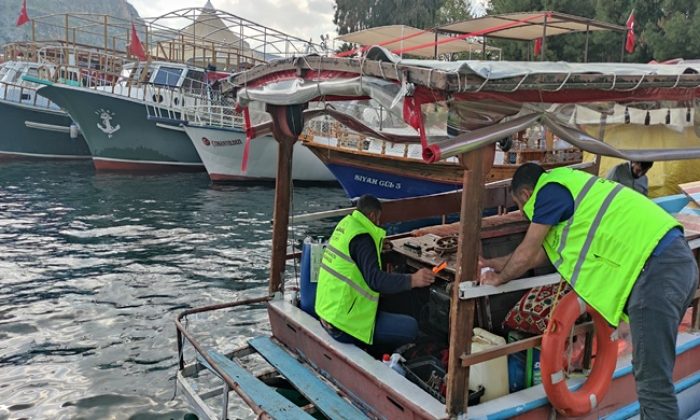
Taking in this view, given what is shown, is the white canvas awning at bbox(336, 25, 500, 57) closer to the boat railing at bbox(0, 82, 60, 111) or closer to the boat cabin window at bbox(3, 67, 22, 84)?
the boat railing at bbox(0, 82, 60, 111)

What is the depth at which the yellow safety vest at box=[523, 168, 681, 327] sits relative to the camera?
3164 millimetres

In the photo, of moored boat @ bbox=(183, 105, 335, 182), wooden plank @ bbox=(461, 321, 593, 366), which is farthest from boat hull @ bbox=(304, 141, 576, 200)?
wooden plank @ bbox=(461, 321, 593, 366)

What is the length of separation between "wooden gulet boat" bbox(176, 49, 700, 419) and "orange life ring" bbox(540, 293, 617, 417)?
9cm

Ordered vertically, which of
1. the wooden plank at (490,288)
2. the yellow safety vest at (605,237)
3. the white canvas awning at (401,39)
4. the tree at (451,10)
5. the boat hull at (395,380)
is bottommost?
the boat hull at (395,380)

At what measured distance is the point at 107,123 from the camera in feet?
69.5

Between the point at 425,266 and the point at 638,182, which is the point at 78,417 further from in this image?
the point at 638,182

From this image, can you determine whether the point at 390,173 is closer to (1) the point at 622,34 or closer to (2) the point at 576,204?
(2) the point at 576,204

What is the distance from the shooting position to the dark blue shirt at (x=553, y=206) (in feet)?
10.7

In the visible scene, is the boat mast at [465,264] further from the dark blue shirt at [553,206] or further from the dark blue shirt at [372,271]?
the dark blue shirt at [372,271]

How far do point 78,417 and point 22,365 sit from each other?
156 centimetres

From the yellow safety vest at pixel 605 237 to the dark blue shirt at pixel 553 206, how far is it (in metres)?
0.03

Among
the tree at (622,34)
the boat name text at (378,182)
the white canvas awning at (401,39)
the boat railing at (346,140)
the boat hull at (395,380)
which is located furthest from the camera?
the white canvas awning at (401,39)

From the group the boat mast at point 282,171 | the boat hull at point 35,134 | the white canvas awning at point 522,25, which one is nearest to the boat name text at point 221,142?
the white canvas awning at point 522,25

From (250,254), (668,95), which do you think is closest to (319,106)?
(668,95)
